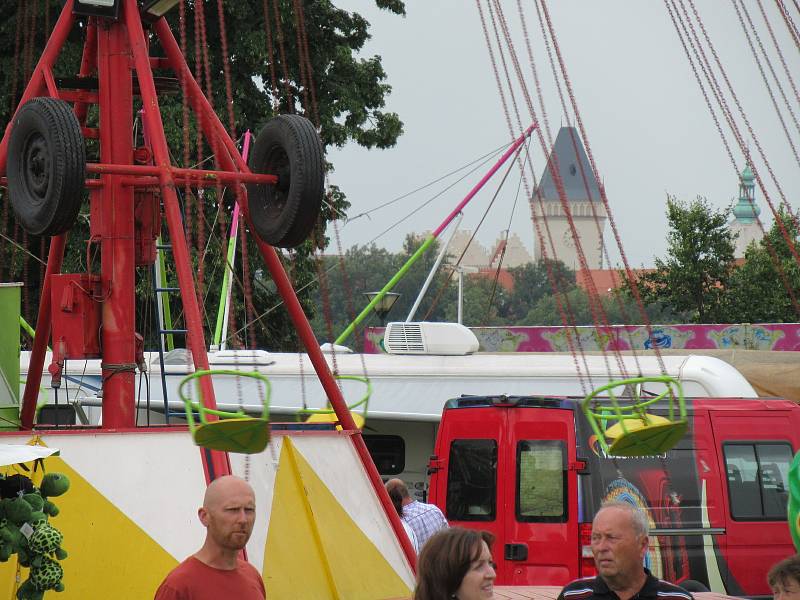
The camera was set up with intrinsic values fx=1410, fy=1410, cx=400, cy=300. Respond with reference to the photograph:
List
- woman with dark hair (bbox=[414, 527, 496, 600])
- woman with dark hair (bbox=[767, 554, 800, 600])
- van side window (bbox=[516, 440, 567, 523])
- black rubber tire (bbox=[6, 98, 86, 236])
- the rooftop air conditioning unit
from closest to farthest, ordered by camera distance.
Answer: woman with dark hair (bbox=[414, 527, 496, 600]) → woman with dark hair (bbox=[767, 554, 800, 600]) → black rubber tire (bbox=[6, 98, 86, 236]) → van side window (bbox=[516, 440, 567, 523]) → the rooftop air conditioning unit

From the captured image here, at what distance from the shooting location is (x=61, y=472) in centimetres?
781

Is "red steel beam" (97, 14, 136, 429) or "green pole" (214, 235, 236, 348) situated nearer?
"red steel beam" (97, 14, 136, 429)

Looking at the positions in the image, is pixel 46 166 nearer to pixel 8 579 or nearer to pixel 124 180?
pixel 124 180

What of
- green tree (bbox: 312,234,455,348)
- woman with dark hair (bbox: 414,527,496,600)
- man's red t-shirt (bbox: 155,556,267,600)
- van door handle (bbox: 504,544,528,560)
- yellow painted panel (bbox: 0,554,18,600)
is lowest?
woman with dark hair (bbox: 414,527,496,600)

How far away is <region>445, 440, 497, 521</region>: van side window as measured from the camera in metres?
12.2

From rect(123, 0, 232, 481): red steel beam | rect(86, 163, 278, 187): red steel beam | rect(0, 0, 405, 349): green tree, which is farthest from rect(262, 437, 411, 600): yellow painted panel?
rect(0, 0, 405, 349): green tree

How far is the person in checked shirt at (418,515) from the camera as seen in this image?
377 inches

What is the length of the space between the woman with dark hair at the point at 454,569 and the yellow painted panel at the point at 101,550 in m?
3.79

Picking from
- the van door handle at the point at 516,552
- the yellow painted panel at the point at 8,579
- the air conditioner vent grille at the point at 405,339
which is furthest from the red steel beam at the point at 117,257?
the air conditioner vent grille at the point at 405,339

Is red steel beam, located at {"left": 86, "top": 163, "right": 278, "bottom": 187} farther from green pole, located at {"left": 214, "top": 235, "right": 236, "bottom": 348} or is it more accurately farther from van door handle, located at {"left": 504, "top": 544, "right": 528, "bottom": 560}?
green pole, located at {"left": 214, "top": 235, "right": 236, "bottom": 348}

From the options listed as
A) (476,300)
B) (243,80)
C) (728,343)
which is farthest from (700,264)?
(476,300)

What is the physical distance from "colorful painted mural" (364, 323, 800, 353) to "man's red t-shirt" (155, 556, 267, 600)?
19054mm

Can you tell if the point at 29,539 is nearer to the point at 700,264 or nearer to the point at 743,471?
the point at 743,471

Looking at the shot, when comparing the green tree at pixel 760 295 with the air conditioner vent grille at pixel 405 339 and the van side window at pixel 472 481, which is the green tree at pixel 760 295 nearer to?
the air conditioner vent grille at pixel 405 339
